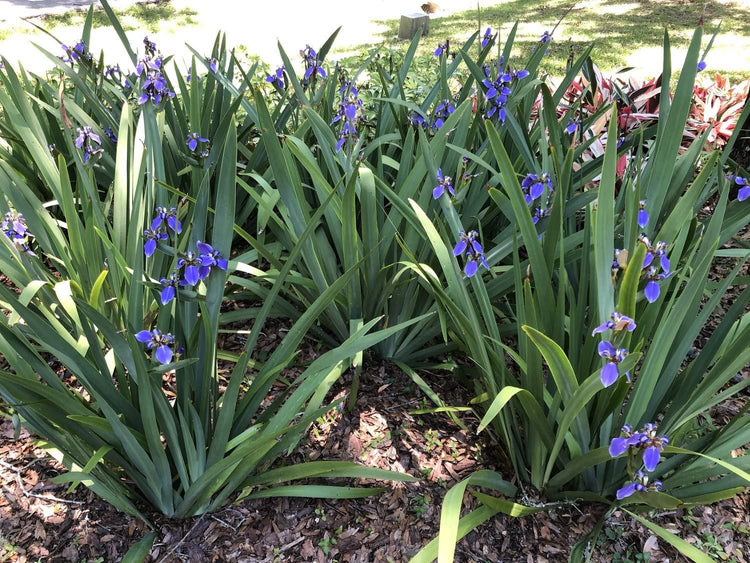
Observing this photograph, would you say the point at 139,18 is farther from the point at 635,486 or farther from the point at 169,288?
the point at 635,486

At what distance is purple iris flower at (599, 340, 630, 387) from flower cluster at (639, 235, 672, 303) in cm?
14

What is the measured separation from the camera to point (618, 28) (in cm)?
644

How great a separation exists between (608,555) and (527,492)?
0.80ft

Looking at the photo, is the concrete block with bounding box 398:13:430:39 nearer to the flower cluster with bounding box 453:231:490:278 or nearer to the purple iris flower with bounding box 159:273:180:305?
the flower cluster with bounding box 453:231:490:278

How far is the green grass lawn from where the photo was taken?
17.7 feet

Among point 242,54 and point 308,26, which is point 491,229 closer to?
point 242,54

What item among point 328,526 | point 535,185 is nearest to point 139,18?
point 535,185

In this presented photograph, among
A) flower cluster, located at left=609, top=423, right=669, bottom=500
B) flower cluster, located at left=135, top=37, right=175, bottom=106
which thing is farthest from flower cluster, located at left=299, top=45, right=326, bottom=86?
flower cluster, located at left=609, top=423, right=669, bottom=500

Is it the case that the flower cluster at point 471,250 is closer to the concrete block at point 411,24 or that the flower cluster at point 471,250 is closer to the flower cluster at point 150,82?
the flower cluster at point 150,82

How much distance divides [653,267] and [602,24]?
6.64 metres

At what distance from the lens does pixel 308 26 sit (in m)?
7.15

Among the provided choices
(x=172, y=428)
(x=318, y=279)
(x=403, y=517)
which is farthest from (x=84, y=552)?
(x=318, y=279)

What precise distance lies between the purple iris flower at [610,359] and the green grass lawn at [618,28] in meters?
4.69

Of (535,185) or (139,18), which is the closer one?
(535,185)
